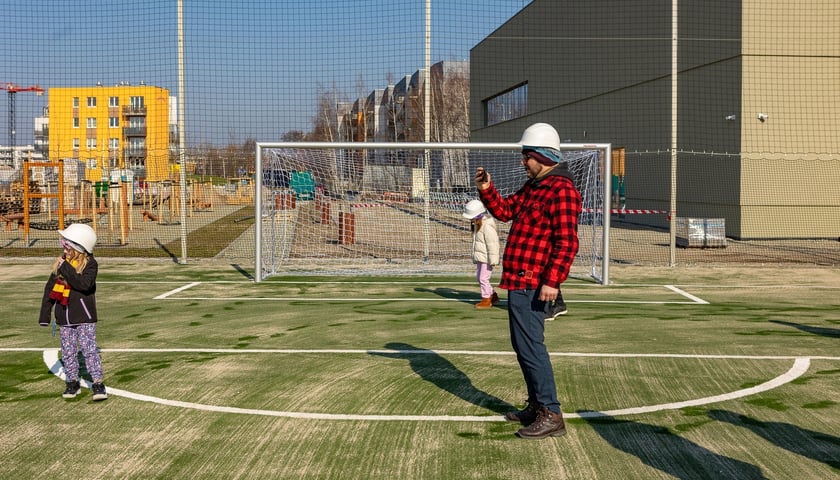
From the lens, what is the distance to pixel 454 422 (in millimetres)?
5938

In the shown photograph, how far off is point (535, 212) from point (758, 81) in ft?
70.5

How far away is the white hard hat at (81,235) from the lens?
251 inches


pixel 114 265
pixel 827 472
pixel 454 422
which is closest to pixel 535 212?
pixel 454 422

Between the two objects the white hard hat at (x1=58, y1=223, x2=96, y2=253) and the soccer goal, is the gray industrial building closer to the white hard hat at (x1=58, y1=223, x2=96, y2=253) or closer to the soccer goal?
the soccer goal

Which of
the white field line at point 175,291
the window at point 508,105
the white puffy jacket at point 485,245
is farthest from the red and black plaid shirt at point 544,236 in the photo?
the window at point 508,105

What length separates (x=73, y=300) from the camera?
644cm

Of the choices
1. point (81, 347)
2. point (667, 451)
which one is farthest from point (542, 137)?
point (81, 347)

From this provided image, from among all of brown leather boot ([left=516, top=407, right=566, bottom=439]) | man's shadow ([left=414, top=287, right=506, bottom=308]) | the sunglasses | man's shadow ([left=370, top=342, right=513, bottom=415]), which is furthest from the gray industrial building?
the sunglasses

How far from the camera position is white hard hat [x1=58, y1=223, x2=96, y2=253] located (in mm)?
6387

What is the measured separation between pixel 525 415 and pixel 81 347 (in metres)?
3.39

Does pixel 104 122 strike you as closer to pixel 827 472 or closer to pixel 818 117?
pixel 818 117

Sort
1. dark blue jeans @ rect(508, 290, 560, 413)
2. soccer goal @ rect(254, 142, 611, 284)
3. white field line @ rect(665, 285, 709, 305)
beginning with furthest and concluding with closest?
soccer goal @ rect(254, 142, 611, 284) < white field line @ rect(665, 285, 709, 305) < dark blue jeans @ rect(508, 290, 560, 413)

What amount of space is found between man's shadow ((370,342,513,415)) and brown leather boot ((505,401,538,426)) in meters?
0.23

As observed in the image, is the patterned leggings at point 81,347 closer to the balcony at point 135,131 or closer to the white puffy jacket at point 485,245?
the white puffy jacket at point 485,245
